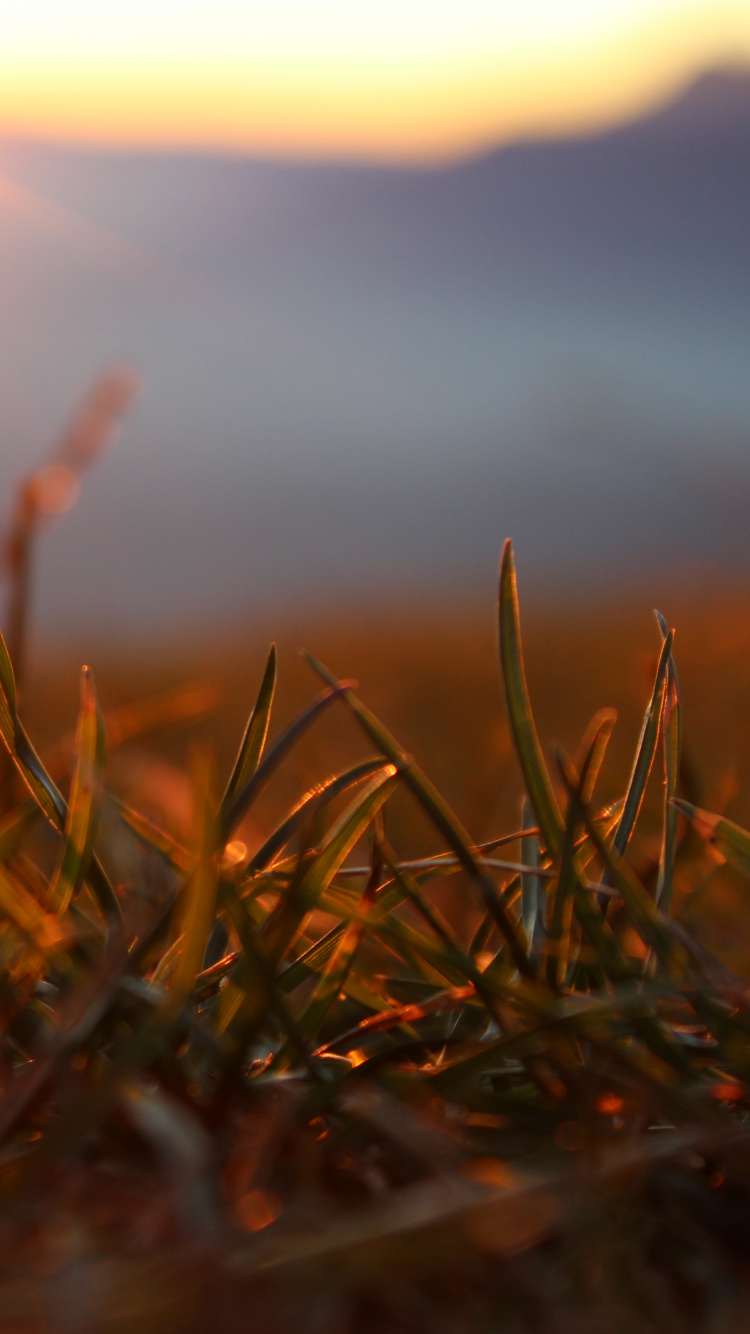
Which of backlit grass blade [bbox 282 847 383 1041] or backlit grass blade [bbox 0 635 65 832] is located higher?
backlit grass blade [bbox 0 635 65 832]

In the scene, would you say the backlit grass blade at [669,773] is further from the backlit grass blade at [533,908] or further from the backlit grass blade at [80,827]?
the backlit grass blade at [80,827]

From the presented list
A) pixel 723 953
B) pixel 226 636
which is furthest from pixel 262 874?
pixel 226 636

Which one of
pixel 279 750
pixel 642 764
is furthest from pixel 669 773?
pixel 279 750

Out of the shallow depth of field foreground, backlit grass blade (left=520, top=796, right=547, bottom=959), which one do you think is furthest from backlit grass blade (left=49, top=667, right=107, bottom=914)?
backlit grass blade (left=520, top=796, right=547, bottom=959)

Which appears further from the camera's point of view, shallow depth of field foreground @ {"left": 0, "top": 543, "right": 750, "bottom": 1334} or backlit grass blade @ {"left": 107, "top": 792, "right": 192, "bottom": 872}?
backlit grass blade @ {"left": 107, "top": 792, "right": 192, "bottom": 872}

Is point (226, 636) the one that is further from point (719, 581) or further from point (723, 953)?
point (723, 953)

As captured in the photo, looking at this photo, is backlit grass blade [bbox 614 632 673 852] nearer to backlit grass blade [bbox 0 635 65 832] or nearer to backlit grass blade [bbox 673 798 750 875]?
backlit grass blade [bbox 673 798 750 875]
